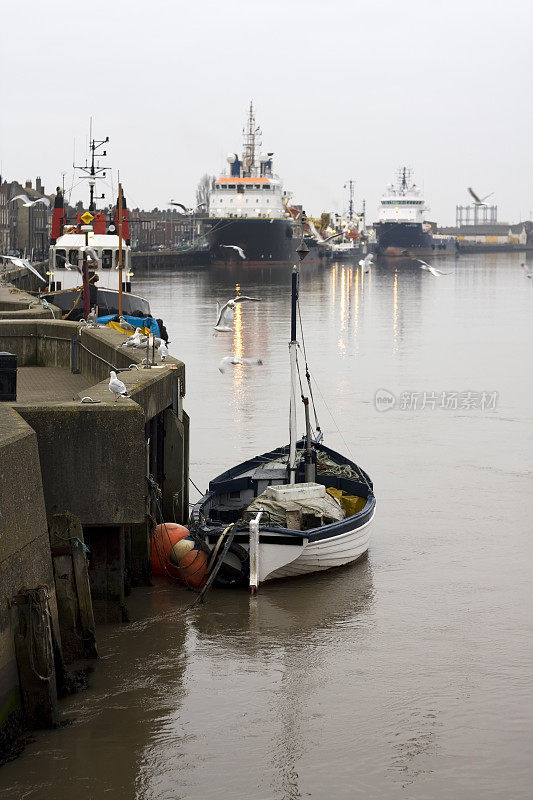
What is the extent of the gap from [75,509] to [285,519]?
4.29 metres

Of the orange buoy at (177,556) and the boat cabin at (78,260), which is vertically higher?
the boat cabin at (78,260)

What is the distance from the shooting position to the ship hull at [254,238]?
139375 millimetres

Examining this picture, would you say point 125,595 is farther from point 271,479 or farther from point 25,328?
point 25,328

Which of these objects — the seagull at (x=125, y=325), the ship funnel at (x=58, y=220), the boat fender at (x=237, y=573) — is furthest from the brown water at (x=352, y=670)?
the ship funnel at (x=58, y=220)

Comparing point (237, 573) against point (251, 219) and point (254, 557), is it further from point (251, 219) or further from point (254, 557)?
point (251, 219)

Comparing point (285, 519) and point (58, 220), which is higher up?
point (58, 220)

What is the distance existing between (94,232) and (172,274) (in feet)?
294

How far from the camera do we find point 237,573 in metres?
17.8

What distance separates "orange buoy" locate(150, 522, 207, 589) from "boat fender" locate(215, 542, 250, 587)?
0.89 feet

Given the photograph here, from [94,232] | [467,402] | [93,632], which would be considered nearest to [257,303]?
[94,232]

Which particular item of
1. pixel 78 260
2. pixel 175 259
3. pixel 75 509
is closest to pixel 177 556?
pixel 75 509

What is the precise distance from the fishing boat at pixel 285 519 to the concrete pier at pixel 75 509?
89 cm

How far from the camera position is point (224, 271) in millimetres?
139500

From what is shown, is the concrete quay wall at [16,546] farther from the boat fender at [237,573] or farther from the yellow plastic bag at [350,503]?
the yellow plastic bag at [350,503]
